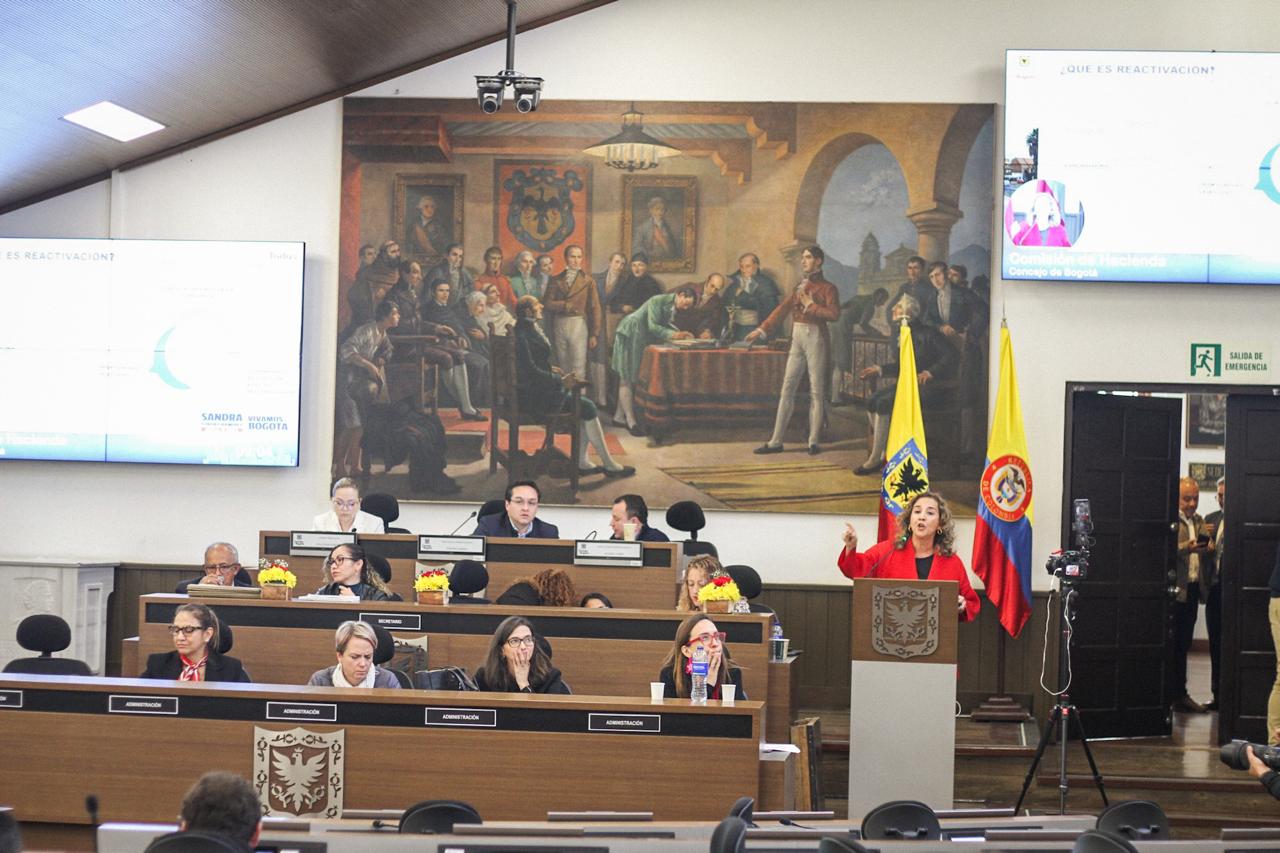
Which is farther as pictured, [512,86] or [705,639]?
[512,86]

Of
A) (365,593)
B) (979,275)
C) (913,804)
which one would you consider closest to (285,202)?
(365,593)

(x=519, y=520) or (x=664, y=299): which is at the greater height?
(x=664, y=299)

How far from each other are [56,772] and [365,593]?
273cm

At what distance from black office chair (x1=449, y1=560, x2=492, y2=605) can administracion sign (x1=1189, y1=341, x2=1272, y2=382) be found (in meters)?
5.25

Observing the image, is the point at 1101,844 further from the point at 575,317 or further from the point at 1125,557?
the point at 575,317

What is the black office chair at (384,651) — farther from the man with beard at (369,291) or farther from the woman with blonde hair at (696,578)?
the man with beard at (369,291)

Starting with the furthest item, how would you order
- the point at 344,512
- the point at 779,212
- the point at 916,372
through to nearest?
1. the point at 779,212
2. the point at 916,372
3. the point at 344,512

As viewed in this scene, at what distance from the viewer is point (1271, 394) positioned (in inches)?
384

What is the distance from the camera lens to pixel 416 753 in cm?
495

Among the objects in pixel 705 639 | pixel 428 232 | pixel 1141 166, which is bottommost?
pixel 705 639

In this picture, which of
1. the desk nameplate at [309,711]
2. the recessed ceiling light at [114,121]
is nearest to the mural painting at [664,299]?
the recessed ceiling light at [114,121]

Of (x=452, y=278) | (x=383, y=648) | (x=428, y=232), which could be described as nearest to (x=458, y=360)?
(x=452, y=278)

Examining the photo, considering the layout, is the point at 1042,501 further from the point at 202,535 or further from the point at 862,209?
the point at 202,535

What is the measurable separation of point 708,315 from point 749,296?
32 cm
